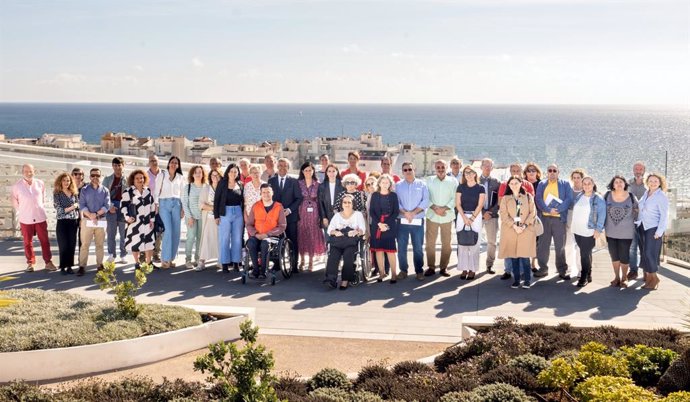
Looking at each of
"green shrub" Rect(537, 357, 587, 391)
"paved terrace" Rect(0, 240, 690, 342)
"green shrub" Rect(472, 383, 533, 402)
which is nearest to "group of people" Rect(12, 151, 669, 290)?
"paved terrace" Rect(0, 240, 690, 342)

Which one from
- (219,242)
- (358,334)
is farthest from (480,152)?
(358,334)

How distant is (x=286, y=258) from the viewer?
33.9 ft

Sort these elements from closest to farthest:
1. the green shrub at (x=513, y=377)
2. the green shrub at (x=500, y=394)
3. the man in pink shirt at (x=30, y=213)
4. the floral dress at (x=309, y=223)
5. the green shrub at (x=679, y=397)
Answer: the green shrub at (x=679, y=397), the green shrub at (x=500, y=394), the green shrub at (x=513, y=377), the floral dress at (x=309, y=223), the man in pink shirt at (x=30, y=213)

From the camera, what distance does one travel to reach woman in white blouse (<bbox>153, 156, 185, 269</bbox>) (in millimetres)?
10750

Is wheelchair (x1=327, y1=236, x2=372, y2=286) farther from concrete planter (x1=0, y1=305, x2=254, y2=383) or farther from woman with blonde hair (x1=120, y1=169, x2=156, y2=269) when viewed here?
concrete planter (x1=0, y1=305, x2=254, y2=383)

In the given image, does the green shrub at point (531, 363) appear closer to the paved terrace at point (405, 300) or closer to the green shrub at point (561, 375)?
the green shrub at point (561, 375)

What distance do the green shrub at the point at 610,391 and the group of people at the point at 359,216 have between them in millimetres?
4370

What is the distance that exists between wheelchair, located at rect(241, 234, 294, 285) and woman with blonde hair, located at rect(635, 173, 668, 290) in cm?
467

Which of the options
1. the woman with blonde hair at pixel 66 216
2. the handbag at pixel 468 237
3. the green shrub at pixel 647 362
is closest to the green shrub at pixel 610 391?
the green shrub at pixel 647 362

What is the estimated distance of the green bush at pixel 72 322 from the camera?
652cm

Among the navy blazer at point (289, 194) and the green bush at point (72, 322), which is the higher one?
the navy blazer at point (289, 194)

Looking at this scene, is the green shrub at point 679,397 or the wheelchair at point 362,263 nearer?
the green shrub at point 679,397

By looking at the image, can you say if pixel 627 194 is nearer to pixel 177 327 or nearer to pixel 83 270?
pixel 177 327

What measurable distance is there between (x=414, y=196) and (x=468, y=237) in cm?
92
